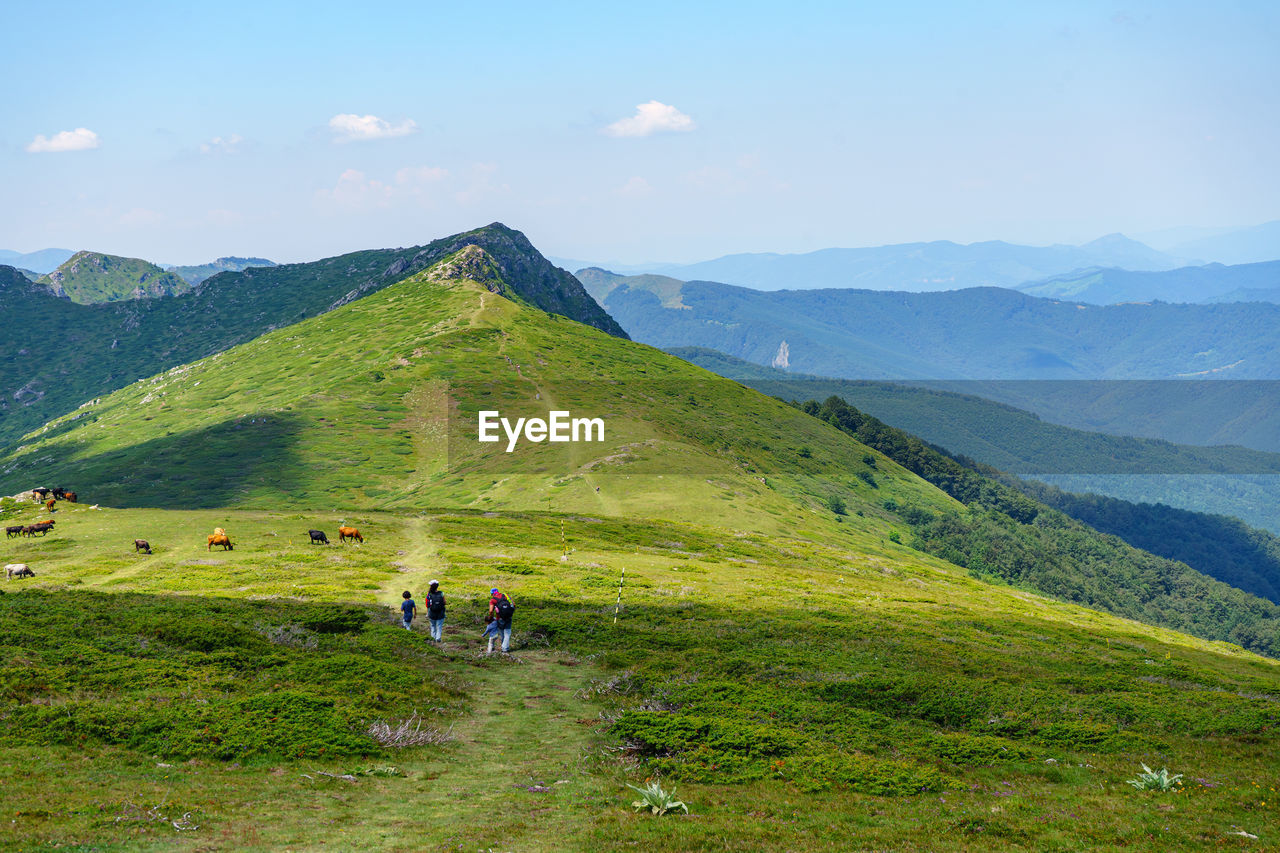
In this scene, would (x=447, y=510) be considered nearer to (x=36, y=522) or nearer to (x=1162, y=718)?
(x=36, y=522)

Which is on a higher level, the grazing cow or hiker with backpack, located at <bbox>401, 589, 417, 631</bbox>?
the grazing cow

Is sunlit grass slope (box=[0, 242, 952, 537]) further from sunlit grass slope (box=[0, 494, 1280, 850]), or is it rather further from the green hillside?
sunlit grass slope (box=[0, 494, 1280, 850])

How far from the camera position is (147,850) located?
16922mm

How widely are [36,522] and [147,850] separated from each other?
68161 millimetres

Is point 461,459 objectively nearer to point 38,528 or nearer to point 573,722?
point 38,528

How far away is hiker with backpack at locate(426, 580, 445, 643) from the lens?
130 ft

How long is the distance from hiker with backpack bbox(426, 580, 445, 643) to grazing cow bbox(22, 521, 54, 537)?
4499 centimetres

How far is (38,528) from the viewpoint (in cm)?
6588

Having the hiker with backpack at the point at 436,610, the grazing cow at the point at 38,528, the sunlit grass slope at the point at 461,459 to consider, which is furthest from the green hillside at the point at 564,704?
the sunlit grass slope at the point at 461,459

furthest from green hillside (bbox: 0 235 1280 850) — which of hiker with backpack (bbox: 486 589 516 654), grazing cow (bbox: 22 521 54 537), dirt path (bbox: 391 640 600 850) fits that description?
grazing cow (bbox: 22 521 54 537)

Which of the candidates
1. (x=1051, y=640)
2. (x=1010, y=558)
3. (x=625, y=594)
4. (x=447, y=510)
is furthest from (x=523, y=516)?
(x=1010, y=558)

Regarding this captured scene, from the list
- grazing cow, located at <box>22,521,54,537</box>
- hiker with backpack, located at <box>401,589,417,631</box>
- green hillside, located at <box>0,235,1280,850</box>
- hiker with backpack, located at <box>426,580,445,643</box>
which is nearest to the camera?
green hillside, located at <box>0,235,1280,850</box>

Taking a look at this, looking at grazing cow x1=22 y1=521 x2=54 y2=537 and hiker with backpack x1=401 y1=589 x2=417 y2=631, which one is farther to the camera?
grazing cow x1=22 y1=521 x2=54 y2=537

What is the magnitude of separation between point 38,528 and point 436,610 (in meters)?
45.9
